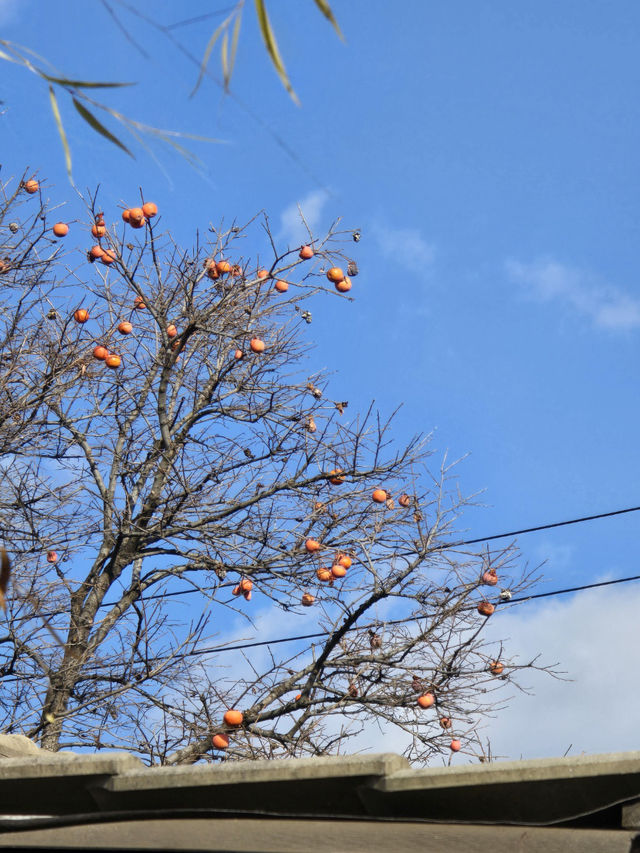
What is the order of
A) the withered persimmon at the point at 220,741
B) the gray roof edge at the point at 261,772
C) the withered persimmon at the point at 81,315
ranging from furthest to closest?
the withered persimmon at the point at 81,315 → the withered persimmon at the point at 220,741 → the gray roof edge at the point at 261,772

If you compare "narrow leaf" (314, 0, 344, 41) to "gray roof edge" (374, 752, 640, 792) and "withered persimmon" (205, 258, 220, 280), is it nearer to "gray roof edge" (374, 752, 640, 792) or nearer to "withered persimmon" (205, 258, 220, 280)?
"gray roof edge" (374, 752, 640, 792)

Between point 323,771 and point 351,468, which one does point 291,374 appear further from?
point 323,771

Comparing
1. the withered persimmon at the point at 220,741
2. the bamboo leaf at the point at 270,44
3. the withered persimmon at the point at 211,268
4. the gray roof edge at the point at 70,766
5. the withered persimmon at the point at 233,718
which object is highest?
the withered persimmon at the point at 211,268

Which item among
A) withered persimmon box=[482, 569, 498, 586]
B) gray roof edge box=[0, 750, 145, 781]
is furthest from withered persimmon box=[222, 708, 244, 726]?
gray roof edge box=[0, 750, 145, 781]

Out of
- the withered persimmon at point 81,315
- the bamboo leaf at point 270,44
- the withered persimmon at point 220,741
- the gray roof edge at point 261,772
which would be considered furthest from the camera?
the withered persimmon at point 81,315

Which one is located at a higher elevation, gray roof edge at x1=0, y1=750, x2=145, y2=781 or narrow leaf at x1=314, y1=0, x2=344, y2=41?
narrow leaf at x1=314, y1=0, x2=344, y2=41

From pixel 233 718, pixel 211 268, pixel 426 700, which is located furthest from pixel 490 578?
pixel 211 268

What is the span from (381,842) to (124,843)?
0.83m

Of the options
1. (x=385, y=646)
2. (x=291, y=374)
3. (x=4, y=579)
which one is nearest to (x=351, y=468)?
(x=291, y=374)

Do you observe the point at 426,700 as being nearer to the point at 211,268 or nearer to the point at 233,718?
the point at 233,718

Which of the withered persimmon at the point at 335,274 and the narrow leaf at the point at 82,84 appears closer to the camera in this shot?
the narrow leaf at the point at 82,84

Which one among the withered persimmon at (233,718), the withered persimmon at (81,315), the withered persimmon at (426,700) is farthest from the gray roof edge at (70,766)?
the withered persimmon at (81,315)

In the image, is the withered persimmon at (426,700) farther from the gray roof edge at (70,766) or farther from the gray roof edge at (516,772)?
the gray roof edge at (516,772)

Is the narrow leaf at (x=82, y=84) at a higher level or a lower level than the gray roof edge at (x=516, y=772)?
higher
